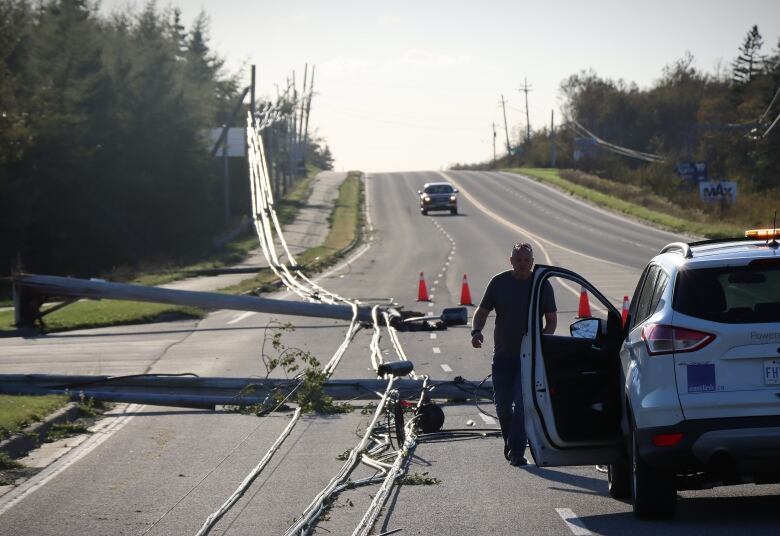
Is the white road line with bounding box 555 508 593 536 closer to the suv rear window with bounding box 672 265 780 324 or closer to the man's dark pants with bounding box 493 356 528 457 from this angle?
the suv rear window with bounding box 672 265 780 324

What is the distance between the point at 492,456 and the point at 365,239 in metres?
53.6

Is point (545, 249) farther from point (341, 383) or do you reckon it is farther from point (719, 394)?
point (719, 394)

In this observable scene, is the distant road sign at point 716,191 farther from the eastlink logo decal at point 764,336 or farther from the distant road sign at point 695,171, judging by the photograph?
the eastlink logo decal at point 764,336

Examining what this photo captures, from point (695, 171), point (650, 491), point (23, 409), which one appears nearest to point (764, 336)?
point (650, 491)

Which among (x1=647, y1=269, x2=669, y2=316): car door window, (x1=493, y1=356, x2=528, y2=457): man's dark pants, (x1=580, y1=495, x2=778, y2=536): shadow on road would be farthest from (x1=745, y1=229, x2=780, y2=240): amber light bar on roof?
(x1=493, y1=356, x2=528, y2=457): man's dark pants

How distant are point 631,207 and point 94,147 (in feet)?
117

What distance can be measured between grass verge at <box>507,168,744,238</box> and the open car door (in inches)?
1779

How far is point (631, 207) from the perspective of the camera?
3174 inches

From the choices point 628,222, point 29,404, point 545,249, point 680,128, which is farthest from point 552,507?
point 680,128

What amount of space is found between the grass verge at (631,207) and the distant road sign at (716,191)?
158 centimetres

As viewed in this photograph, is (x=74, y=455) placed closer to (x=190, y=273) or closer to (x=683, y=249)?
(x=683, y=249)

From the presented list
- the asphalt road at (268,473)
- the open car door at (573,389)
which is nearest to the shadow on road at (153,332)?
the asphalt road at (268,473)

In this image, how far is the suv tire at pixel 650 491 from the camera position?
8305 millimetres

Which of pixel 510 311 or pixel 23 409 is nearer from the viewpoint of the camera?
pixel 510 311
